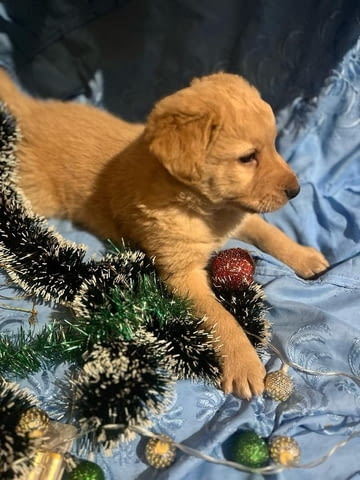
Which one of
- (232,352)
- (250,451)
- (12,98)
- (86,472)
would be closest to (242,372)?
(232,352)

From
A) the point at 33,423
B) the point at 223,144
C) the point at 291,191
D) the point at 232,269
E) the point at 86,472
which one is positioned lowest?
the point at 86,472

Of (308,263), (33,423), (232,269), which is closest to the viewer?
(33,423)

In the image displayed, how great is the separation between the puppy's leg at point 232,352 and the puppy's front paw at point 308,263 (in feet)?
1.52

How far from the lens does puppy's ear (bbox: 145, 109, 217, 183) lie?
1.46 m

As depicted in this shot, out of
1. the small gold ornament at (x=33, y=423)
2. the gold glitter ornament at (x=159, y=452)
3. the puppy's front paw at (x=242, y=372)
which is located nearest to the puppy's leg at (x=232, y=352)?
the puppy's front paw at (x=242, y=372)

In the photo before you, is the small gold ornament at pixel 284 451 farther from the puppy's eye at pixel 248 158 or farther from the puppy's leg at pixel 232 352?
the puppy's eye at pixel 248 158

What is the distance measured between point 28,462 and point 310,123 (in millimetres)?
1812

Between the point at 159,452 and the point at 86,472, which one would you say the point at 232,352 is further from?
the point at 86,472

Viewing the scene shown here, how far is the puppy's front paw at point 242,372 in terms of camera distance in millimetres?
1595

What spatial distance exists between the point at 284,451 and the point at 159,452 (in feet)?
1.12

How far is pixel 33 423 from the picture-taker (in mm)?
1326

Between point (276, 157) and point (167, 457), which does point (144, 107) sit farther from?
point (167, 457)

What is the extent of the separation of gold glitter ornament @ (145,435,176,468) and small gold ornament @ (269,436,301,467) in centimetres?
28

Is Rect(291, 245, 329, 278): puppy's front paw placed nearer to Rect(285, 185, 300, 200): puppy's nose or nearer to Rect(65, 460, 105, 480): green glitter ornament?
Rect(285, 185, 300, 200): puppy's nose
